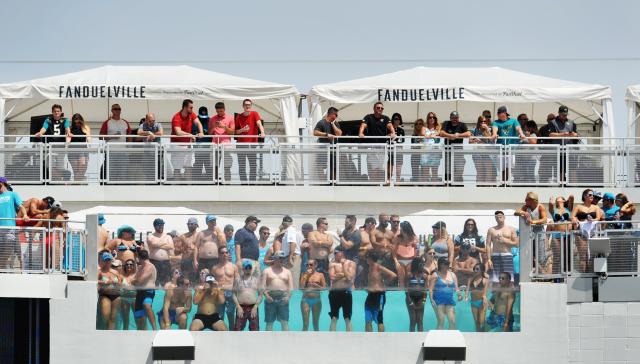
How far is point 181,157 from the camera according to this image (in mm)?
31688

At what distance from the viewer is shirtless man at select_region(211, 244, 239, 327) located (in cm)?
2539

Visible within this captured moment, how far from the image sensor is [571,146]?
3162cm

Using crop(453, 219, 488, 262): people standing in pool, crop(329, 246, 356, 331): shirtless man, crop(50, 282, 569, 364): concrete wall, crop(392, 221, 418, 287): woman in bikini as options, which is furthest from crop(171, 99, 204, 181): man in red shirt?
crop(453, 219, 488, 262): people standing in pool

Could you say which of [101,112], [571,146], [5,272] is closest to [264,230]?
[5,272]

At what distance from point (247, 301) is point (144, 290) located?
1635 mm

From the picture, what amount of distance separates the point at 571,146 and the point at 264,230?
8710mm

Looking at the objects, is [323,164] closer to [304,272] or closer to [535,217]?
[535,217]

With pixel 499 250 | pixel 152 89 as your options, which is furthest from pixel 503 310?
pixel 152 89

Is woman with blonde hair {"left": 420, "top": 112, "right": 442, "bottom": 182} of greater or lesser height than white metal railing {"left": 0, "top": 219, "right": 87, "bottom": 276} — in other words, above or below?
above

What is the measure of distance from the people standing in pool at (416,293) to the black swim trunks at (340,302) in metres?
0.92

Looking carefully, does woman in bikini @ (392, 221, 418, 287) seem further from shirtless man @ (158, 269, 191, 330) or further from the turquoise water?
shirtless man @ (158, 269, 191, 330)

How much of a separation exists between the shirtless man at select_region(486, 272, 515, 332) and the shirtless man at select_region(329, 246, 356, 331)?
2.21m

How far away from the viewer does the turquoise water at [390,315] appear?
83.4ft

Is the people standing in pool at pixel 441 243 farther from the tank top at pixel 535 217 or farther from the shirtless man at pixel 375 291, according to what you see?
the tank top at pixel 535 217
